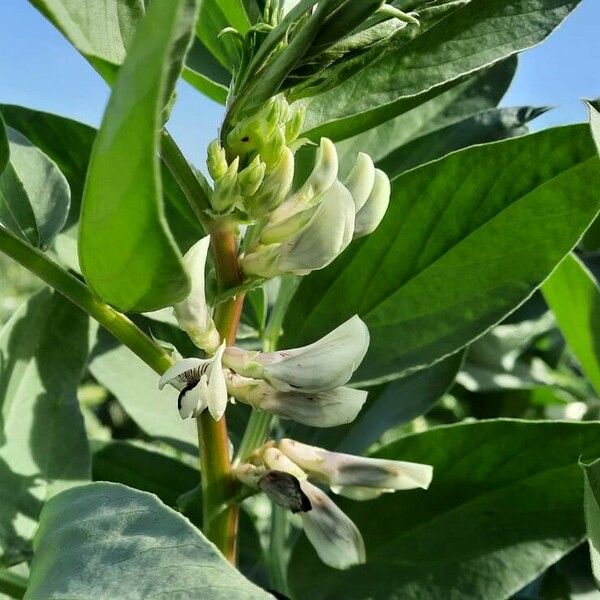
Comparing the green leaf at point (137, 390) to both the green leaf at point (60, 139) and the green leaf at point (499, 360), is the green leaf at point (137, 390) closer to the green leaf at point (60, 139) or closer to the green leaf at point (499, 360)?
the green leaf at point (60, 139)

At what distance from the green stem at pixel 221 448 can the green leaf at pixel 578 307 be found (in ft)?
0.94

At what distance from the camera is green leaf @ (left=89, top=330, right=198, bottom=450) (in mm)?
867

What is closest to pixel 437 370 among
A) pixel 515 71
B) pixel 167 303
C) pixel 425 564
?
pixel 425 564

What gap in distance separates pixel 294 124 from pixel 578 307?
1.06 ft

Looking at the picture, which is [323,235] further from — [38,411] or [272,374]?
[38,411]

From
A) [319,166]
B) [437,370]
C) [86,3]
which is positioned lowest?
[437,370]

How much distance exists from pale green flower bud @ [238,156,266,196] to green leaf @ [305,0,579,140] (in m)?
0.08

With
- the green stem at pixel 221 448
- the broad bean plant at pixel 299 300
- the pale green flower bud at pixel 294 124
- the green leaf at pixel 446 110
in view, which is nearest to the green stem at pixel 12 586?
the broad bean plant at pixel 299 300

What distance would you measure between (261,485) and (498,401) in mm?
689

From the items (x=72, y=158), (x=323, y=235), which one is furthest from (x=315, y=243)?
(x=72, y=158)

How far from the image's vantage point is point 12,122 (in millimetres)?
769

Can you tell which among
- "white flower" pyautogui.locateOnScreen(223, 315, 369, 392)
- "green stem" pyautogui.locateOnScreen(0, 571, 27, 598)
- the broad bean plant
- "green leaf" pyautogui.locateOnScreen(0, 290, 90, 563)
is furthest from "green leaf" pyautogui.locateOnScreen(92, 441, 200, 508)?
"white flower" pyautogui.locateOnScreen(223, 315, 369, 392)

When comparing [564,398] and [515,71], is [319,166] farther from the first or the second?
[564,398]

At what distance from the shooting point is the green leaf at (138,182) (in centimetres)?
33
